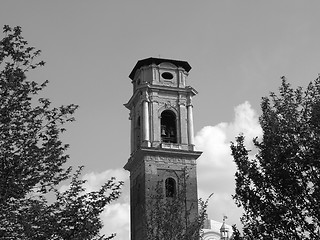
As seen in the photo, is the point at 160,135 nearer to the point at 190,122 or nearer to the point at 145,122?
the point at 145,122

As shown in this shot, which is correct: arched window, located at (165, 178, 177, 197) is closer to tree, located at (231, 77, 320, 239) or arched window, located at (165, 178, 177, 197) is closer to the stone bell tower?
the stone bell tower

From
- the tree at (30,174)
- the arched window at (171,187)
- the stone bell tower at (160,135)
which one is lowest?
the tree at (30,174)

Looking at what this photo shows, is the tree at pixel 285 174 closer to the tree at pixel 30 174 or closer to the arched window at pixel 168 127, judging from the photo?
the tree at pixel 30 174

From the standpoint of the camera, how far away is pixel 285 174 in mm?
13305

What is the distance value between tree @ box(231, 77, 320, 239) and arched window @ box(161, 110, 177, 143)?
28216 mm

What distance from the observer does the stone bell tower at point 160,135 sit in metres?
40.8

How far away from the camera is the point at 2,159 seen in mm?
12297

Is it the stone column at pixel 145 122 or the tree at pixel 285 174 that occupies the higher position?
the stone column at pixel 145 122

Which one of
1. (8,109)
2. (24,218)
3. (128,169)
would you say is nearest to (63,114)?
(8,109)

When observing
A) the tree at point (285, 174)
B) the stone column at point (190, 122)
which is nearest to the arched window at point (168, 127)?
the stone column at point (190, 122)

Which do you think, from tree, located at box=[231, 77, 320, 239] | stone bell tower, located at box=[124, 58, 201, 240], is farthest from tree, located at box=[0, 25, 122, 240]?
stone bell tower, located at box=[124, 58, 201, 240]

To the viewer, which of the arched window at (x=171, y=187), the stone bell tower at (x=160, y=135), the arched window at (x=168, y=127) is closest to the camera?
the arched window at (x=171, y=187)

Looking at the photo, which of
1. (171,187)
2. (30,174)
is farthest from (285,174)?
(171,187)

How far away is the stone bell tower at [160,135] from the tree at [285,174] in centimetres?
2518
